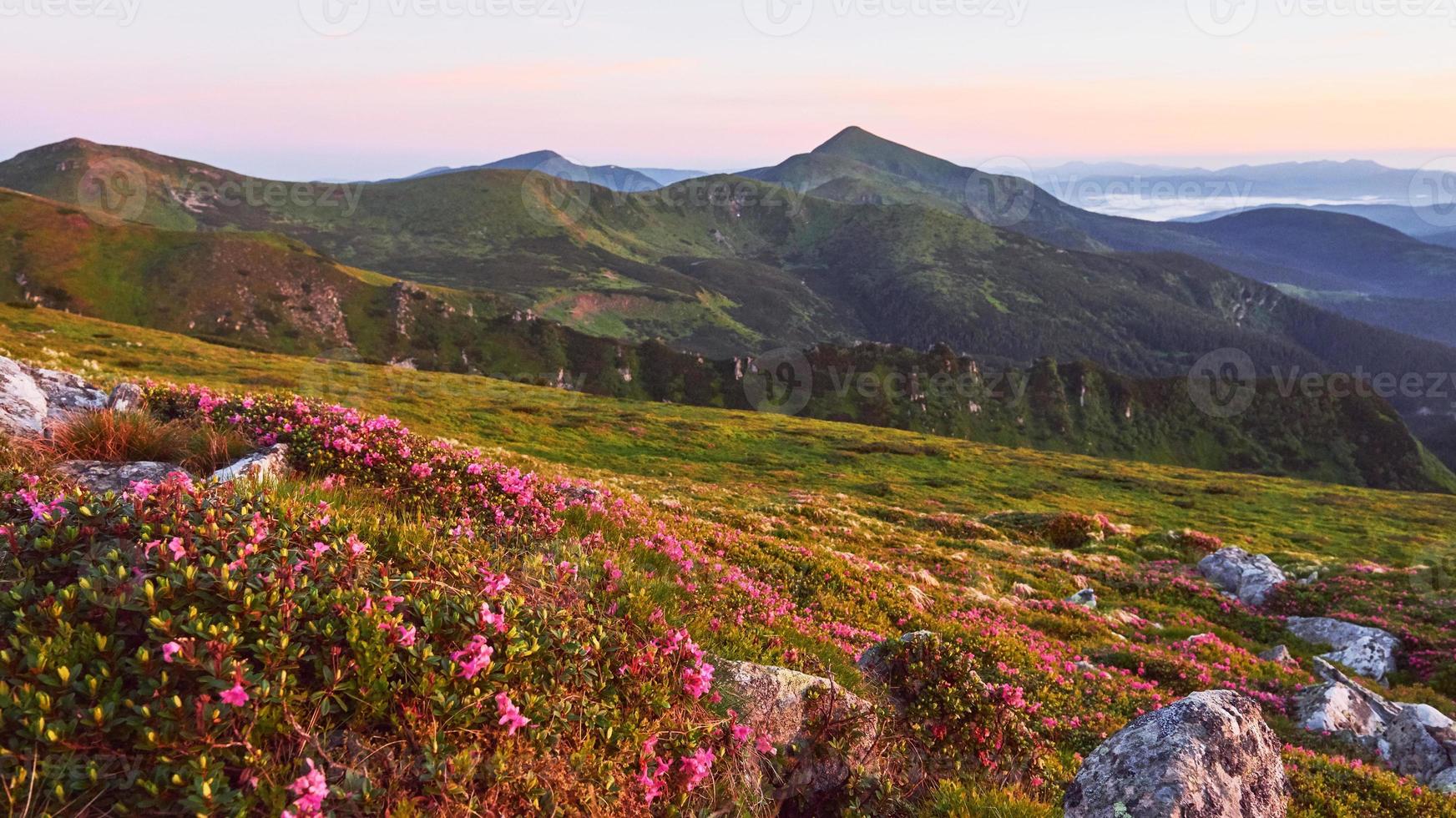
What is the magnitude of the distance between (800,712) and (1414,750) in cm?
1391

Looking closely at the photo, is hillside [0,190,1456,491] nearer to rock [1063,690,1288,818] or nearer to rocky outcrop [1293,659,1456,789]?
rocky outcrop [1293,659,1456,789]

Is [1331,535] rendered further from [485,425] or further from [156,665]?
[156,665]

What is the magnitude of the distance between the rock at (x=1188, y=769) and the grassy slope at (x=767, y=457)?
28.4 metres

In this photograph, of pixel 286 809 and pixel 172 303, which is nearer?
pixel 286 809

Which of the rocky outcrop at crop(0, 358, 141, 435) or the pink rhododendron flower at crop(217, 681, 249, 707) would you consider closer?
the pink rhododendron flower at crop(217, 681, 249, 707)

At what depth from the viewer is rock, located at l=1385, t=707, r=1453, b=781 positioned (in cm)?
1182

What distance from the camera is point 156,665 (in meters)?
3.68

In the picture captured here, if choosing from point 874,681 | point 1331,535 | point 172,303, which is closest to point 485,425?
point 874,681

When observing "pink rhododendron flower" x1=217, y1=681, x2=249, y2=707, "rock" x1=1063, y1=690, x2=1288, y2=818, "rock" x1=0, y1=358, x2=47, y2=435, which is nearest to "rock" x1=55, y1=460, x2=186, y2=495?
"rock" x1=0, y1=358, x2=47, y2=435

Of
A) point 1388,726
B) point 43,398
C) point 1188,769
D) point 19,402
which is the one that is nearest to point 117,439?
point 19,402

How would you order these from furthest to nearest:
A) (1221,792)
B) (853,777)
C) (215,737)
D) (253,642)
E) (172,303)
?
(172,303) < (853,777) < (1221,792) < (253,642) < (215,737)

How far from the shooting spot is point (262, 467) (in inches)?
327

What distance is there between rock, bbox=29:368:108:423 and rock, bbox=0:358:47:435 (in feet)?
0.88

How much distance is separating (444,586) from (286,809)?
1799mm
